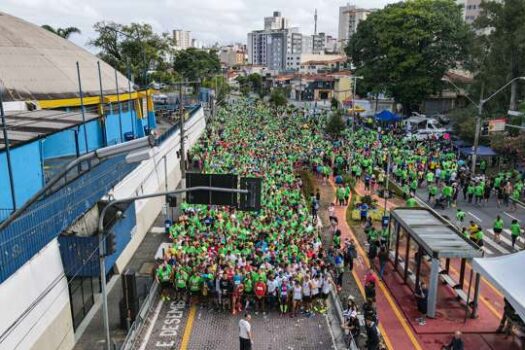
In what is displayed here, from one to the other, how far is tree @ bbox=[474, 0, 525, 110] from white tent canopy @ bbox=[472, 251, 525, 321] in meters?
29.0

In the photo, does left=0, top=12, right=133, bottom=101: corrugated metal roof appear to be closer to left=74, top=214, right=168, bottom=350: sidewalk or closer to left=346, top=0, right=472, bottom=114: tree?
left=74, top=214, right=168, bottom=350: sidewalk

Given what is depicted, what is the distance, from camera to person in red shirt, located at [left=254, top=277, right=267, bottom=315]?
1465 cm

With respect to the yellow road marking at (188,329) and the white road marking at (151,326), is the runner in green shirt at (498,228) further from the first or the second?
the white road marking at (151,326)

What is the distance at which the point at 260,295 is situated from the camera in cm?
1477

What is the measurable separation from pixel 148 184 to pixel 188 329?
11.6 meters

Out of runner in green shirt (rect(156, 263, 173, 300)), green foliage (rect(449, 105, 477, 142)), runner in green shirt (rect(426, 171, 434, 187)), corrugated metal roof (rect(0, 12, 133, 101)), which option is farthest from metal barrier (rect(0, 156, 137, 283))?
green foliage (rect(449, 105, 477, 142))

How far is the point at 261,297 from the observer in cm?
1490

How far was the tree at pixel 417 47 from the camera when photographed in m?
52.2

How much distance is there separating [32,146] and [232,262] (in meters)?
7.50

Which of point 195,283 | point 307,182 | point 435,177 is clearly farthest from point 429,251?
point 435,177

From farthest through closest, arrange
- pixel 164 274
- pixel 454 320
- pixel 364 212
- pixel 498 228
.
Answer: pixel 364 212 → pixel 498 228 → pixel 164 274 → pixel 454 320

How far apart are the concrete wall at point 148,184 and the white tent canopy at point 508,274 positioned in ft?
42.1

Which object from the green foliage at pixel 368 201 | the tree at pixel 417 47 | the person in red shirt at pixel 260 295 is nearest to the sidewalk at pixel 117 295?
the person in red shirt at pixel 260 295

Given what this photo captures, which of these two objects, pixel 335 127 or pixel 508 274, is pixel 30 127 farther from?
pixel 335 127
